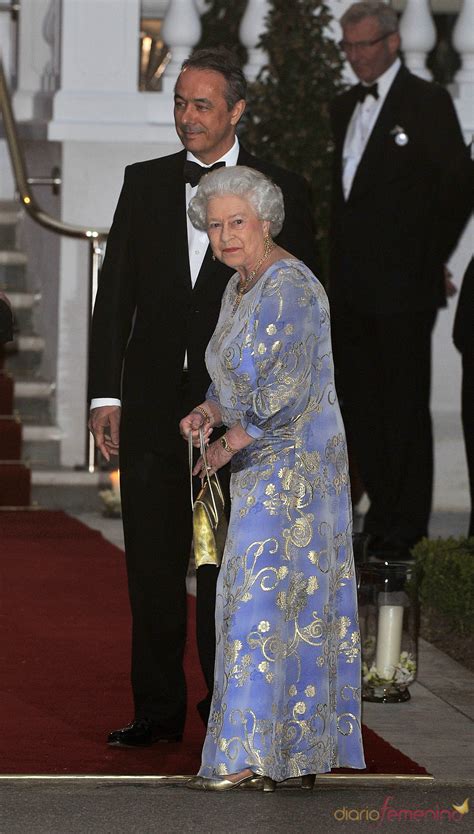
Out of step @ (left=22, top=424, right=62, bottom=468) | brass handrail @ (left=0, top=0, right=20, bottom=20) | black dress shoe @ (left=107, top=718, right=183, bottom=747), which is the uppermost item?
brass handrail @ (left=0, top=0, right=20, bottom=20)

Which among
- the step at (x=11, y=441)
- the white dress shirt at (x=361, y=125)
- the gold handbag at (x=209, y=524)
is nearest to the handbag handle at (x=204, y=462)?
the gold handbag at (x=209, y=524)

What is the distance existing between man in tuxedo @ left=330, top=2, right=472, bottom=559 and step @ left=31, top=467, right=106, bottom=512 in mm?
1941

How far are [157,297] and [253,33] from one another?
532 cm

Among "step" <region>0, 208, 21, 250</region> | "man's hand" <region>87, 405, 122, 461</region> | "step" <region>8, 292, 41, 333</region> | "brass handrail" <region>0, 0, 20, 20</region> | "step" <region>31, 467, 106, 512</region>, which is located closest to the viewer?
"man's hand" <region>87, 405, 122, 461</region>

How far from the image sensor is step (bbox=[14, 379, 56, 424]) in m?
10.2

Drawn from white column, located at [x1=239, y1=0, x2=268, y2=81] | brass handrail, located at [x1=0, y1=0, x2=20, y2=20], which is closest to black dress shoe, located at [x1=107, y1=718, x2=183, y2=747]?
white column, located at [x1=239, y1=0, x2=268, y2=81]

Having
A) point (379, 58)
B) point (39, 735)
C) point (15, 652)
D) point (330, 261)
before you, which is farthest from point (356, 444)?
point (39, 735)

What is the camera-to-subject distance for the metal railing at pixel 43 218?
962 cm

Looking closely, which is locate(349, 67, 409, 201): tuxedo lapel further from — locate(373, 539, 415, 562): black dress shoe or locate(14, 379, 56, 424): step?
locate(14, 379, 56, 424): step

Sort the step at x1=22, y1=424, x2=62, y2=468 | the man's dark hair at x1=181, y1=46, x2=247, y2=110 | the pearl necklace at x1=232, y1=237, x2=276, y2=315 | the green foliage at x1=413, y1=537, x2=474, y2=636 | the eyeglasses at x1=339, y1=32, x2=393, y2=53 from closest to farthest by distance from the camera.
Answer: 1. the pearl necklace at x1=232, y1=237, x2=276, y2=315
2. the man's dark hair at x1=181, y1=46, x2=247, y2=110
3. the green foliage at x1=413, y1=537, x2=474, y2=636
4. the eyeglasses at x1=339, y1=32, x2=393, y2=53
5. the step at x1=22, y1=424, x2=62, y2=468

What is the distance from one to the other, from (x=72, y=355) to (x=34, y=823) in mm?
5980

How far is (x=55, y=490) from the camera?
9.80 m

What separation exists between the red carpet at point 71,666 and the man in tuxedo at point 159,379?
0.19 meters

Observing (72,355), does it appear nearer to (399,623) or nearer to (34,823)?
(399,623)
